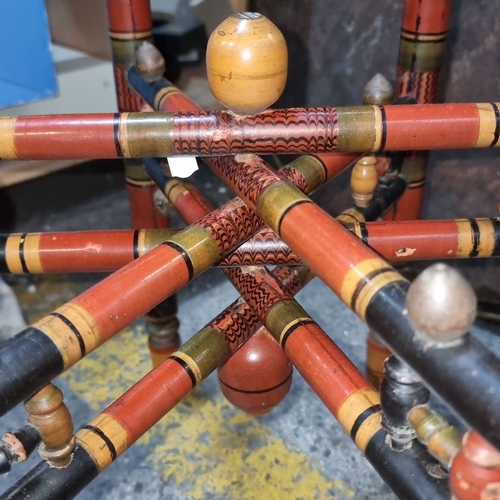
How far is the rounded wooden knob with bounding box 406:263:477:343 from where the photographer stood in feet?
1.35

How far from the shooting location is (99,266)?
2.84 feet

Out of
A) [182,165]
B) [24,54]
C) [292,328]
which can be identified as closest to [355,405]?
[292,328]

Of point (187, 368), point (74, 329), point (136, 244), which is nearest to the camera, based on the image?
point (74, 329)

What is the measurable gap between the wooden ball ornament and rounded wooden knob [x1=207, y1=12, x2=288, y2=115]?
0.36 metres

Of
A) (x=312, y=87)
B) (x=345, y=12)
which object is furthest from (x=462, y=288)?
(x=312, y=87)

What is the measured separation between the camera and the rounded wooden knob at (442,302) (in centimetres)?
41

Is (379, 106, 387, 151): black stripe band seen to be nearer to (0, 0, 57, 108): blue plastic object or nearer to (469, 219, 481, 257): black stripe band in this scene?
(469, 219, 481, 257): black stripe band

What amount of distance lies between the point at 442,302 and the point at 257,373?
0.52 m

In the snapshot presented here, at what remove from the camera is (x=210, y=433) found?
1108mm

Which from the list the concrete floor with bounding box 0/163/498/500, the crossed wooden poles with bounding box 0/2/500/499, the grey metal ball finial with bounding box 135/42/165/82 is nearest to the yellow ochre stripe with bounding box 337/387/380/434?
the crossed wooden poles with bounding box 0/2/500/499

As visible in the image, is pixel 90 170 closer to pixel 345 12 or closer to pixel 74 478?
pixel 345 12

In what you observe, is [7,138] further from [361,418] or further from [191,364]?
[361,418]

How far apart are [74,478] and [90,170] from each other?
1197mm

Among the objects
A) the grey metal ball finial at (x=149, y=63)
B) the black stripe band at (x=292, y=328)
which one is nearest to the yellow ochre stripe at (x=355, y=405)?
the black stripe band at (x=292, y=328)
